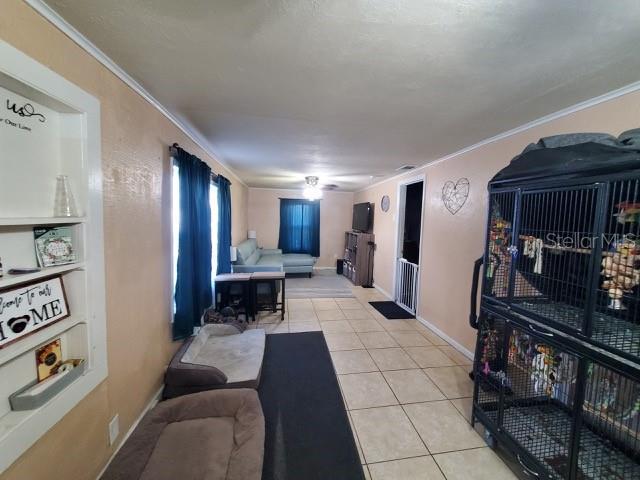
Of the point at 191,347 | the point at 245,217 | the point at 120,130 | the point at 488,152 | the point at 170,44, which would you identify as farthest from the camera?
the point at 245,217

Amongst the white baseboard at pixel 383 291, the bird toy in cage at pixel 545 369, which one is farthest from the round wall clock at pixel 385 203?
the bird toy in cage at pixel 545 369

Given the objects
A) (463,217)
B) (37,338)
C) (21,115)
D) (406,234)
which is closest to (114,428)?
(37,338)

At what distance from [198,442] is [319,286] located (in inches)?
167

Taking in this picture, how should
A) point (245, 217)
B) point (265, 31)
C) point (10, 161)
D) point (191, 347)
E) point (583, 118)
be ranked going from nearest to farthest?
point (10, 161) → point (265, 31) → point (583, 118) → point (191, 347) → point (245, 217)

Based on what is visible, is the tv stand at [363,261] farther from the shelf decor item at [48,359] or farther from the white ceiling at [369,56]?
the shelf decor item at [48,359]

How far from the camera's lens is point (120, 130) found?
1559mm

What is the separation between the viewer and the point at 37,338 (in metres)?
1.06

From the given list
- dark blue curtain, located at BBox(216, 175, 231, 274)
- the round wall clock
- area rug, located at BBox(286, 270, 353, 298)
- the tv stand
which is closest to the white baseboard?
the tv stand

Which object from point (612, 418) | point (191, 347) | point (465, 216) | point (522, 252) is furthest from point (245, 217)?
point (612, 418)

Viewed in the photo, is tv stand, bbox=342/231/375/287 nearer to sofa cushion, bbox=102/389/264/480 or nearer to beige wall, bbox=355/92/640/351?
beige wall, bbox=355/92/640/351

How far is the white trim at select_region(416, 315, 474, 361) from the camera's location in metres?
2.92

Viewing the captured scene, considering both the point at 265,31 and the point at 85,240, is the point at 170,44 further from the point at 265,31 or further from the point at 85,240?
the point at 85,240

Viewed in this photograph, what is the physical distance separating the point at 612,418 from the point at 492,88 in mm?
1831

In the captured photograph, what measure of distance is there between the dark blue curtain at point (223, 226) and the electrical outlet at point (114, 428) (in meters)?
2.49
